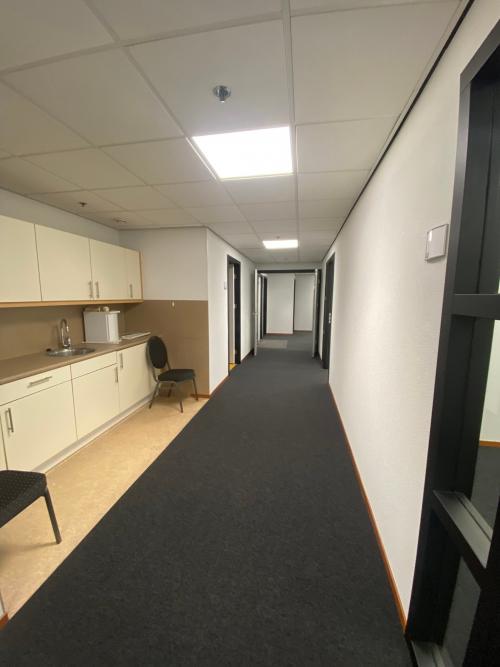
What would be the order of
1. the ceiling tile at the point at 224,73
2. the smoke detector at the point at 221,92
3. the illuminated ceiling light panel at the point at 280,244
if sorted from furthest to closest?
the illuminated ceiling light panel at the point at 280,244 → the smoke detector at the point at 221,92 → the ceiling tile at the point at 224,73

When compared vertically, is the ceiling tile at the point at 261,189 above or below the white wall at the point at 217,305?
above

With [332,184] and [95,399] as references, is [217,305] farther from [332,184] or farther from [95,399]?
[332,184]

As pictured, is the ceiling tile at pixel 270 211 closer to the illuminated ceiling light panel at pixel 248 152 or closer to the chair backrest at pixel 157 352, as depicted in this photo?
the illuminated ceiling light panel at pixel 248 152

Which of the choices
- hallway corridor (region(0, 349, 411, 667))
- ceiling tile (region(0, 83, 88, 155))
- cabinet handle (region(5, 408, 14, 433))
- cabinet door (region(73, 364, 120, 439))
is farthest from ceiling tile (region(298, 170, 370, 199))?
cabinet handle (region(5, 408, 14, 433))

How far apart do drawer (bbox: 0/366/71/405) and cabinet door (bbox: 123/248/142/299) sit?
1.55 meters

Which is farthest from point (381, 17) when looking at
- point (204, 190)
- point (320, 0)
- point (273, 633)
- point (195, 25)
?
point (273, 633)

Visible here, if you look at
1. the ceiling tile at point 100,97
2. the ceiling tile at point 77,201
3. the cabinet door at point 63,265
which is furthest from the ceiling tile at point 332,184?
the cabinet door at point 63,265

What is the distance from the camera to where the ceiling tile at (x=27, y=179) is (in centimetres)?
197

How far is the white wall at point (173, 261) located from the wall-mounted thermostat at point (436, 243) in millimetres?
2973

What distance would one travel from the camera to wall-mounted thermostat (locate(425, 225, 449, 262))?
1003 mm

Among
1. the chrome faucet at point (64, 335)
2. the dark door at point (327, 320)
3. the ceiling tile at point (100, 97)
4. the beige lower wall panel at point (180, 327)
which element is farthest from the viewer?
the dark door at point (327, 320)

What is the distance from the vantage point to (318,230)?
3.82 metres

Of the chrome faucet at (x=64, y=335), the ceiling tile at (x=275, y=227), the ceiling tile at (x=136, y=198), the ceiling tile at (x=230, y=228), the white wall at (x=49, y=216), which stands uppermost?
the ceiling tile at (x=136, y=198)

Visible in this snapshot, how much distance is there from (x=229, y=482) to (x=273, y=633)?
1.03 metres
